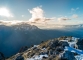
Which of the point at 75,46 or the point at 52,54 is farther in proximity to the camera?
the point at 75,46

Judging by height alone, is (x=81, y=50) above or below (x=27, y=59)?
above

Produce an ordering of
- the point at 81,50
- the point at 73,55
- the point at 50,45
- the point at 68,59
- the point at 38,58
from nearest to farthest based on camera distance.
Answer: the point at 68,59 < the point at 73,55 < the point at 38,58 < the point at 81,50 < the point at 50,45

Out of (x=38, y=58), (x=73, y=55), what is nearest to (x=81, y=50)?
(x=73, y=55)

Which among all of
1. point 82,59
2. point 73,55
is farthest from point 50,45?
point 82,59

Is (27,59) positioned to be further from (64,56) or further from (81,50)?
(81,50)

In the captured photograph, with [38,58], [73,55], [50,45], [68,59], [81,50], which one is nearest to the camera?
[68,59]

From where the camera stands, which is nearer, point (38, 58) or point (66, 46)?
point (38, 58)

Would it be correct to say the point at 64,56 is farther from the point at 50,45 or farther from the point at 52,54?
the point at 50,45

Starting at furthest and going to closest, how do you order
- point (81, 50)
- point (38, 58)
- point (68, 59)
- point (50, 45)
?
point (50, 45), point (81, 50), point (38, 58), point (68, 59)

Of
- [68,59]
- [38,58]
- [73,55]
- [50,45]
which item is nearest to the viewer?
[68,59]
